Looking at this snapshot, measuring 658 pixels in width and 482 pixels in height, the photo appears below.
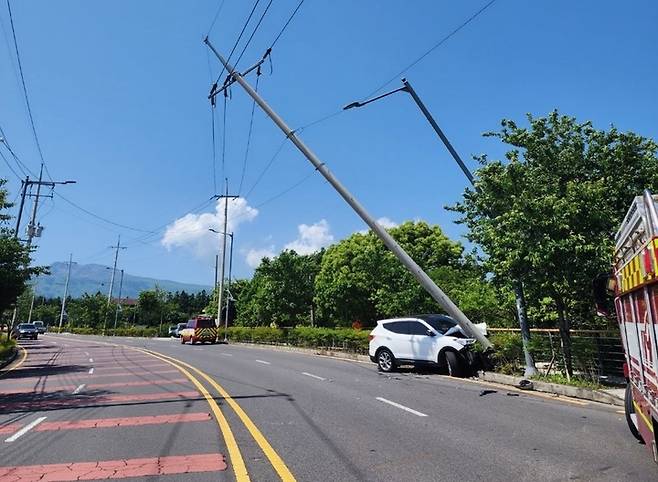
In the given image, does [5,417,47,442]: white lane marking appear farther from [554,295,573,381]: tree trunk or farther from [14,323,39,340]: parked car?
[14,323,39,340]: parked car

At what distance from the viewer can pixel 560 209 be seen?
41.0ft

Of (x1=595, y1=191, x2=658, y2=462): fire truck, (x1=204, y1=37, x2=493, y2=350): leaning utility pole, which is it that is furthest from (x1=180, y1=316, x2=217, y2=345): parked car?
(x1=595, y1=191, x2=658, y2=462): fire truck

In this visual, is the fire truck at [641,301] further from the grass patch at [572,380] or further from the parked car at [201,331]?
the parked car at [201,331]

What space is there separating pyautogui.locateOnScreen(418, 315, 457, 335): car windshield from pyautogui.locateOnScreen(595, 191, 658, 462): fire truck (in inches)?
383

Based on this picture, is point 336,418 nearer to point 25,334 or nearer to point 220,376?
point 220,376

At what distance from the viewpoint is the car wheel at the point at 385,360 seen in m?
16.6

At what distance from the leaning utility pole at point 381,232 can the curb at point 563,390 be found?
112 cm

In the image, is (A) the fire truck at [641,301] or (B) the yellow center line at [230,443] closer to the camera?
(A) the fire truck at [641,301]

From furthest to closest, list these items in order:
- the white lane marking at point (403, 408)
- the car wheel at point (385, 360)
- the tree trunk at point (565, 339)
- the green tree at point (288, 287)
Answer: the green tree at point (288, 287) → the car wheel at point (385, 360) → the tree trunk at point (565, 339) → the white lane marking at point (403, 408)

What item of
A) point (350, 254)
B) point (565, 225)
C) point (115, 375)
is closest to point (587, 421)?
point (565, 225)

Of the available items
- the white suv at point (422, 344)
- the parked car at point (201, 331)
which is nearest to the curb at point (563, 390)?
the white suv at point (422, 344)

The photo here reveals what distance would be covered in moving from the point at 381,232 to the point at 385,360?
420 centimetres

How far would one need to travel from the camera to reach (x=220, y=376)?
15.8 meters

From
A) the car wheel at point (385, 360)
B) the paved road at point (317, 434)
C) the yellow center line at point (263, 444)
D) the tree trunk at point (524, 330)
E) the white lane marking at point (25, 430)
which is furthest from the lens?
the car wheel at point (385, 360)
